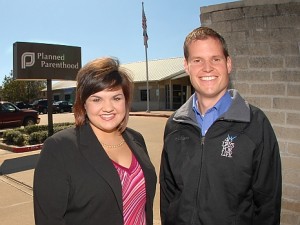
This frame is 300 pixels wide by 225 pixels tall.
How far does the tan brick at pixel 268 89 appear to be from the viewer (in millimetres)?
3876

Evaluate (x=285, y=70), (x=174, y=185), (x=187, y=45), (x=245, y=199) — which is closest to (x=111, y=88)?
(x=187, y=45)

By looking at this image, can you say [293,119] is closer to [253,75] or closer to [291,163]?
[291,163]

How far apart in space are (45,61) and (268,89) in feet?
37.5

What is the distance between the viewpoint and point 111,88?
2.34 m

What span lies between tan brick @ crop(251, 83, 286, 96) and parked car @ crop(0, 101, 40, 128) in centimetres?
1676

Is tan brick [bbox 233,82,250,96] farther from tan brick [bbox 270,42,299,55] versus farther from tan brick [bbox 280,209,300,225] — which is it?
tan brick [bbox 280,209,300,225]

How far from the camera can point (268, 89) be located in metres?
3.99

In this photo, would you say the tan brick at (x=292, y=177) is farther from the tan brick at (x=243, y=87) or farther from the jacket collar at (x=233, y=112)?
the jacket collar at (x=233, y=112)

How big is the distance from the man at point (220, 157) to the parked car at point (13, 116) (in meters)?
17.7

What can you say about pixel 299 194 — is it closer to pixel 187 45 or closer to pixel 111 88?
pixel 187 45

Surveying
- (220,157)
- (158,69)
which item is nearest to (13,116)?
(220,157)

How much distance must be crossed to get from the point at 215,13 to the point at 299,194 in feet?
8.38

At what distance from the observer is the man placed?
7.30ft

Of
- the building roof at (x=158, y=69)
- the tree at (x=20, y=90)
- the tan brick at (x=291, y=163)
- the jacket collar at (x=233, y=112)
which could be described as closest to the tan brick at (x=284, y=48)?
the tan brick at (x=291, y=163)
